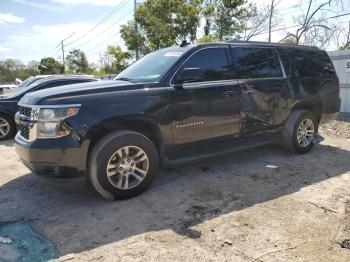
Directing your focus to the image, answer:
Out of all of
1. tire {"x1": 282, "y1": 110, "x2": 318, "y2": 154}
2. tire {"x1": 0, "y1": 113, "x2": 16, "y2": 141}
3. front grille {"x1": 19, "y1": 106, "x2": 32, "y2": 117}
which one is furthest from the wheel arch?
tire {"x1": 0, "y1": 113, "x2": 16, "y2": 141}

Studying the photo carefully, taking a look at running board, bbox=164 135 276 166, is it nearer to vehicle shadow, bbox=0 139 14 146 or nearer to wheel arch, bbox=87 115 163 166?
wheel arch, bbox=87 115 163 166

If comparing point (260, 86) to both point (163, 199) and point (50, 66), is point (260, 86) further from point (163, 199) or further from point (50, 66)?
point (50, 66)

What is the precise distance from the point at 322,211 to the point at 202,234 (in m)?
1.47

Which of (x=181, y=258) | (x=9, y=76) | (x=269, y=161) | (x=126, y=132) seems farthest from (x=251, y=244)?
(x=9, y=76)

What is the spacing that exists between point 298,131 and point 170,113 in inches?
109

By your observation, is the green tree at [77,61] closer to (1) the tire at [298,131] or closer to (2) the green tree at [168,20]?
(2) the green tree at [168,20]

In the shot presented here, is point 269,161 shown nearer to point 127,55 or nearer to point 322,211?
point 322,211

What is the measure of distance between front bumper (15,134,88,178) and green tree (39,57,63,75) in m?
56.7

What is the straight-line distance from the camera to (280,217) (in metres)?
3.60

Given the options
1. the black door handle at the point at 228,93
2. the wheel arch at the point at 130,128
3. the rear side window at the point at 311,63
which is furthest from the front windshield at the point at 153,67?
the rear side window at the point at 311,63

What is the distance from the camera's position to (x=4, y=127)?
8.16 metres

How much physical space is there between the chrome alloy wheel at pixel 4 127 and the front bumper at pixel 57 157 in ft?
16.2

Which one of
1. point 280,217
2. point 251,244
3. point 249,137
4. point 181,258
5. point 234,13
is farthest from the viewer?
point 234,13

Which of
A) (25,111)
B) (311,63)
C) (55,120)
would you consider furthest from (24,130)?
(311,63)
